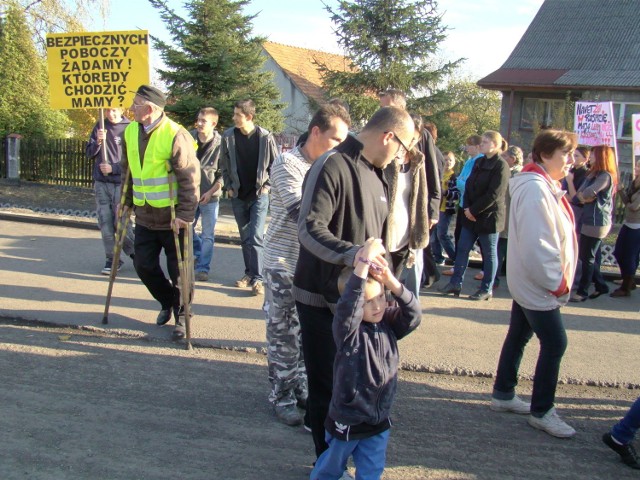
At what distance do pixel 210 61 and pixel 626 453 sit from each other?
1528 centimetres

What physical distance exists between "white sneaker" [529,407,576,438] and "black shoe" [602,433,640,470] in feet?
0.96

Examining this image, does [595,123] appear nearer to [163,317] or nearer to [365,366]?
[163,317]

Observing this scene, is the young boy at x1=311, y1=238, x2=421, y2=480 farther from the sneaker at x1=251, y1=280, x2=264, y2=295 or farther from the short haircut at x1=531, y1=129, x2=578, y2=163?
the sneaker at x1=251, y1=280, x2=264, y2=295

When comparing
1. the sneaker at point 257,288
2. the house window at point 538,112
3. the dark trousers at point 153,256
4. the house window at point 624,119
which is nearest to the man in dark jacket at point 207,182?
the sneaker at point 257,288

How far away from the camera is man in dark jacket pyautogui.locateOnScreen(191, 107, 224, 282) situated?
784cm

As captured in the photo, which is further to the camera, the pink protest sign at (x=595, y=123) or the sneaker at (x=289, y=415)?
the pink protest sign at (x=595, y=123)

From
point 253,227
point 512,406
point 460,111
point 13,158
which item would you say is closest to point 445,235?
point 253,227

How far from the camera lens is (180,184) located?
18.2 feet

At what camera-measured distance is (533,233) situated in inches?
159

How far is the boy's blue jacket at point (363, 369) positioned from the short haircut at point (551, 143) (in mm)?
1785

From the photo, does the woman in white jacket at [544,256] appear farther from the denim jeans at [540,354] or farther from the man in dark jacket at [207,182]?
the man in dark jacket at [207,182]

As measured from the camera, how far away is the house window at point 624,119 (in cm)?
2400

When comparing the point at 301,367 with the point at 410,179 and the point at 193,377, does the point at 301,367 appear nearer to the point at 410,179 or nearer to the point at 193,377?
the point at 193,377

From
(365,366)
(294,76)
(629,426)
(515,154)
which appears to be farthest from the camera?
(294,76)
